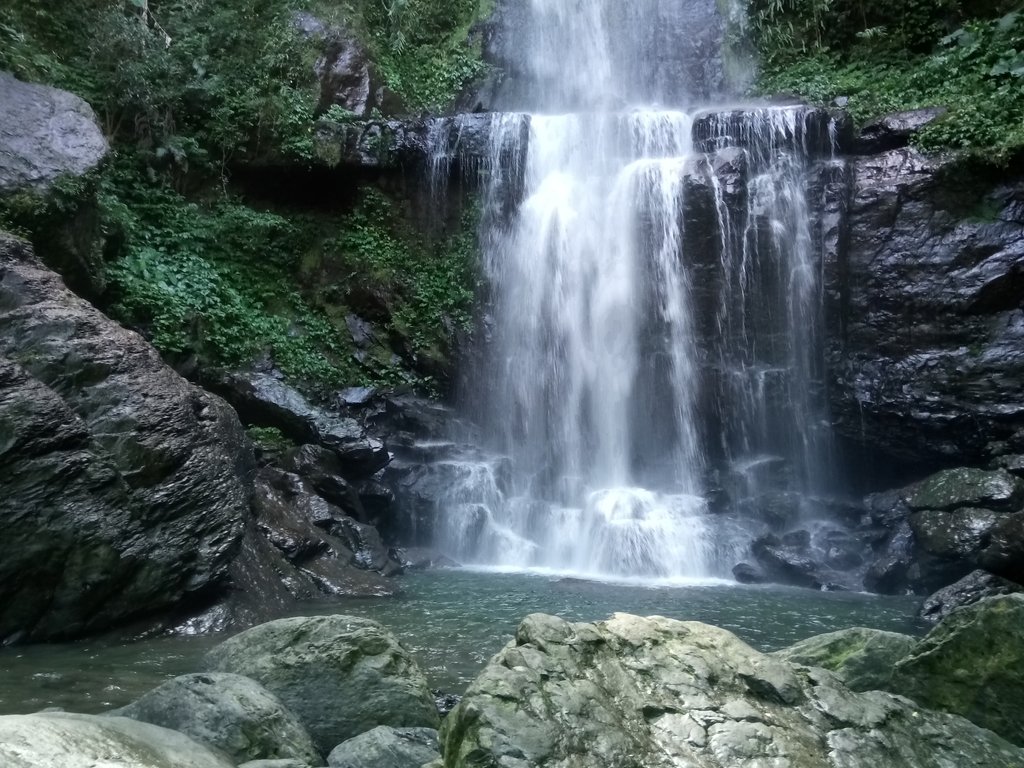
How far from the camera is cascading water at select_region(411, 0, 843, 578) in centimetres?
1339

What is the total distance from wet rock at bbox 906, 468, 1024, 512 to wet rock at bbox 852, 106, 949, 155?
232 inches

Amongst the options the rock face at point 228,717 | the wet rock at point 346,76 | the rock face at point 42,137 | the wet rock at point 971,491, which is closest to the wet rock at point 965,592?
the wet rock at point 971,491

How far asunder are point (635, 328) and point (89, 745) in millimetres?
12826

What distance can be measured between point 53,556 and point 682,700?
206 inches

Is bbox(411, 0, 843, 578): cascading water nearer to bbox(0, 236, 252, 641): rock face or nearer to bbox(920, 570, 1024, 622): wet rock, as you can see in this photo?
bbox(920, 570, 1024, 622): wet rock

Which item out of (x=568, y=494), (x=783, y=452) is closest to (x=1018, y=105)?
(x=783, y=452)

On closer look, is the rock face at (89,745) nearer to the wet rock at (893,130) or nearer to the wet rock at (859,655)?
the wet rock at (859,655)

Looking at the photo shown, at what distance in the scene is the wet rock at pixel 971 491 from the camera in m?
10.4

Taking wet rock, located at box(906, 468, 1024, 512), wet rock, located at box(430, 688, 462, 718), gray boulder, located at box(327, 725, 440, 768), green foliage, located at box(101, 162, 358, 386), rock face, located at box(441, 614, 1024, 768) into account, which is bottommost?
gray boulder, located at box(327, 725, 440, 768)

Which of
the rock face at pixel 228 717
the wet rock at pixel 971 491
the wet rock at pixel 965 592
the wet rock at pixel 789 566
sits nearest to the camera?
the rock face at pixel 228 717

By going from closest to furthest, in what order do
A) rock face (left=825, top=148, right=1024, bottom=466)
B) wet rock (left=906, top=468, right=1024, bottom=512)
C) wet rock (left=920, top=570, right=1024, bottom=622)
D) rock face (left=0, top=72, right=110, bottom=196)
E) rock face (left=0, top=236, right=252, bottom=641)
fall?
rock face (left=0, top=236, right=252, bottom=641), wet rock (left=920, top=570, right=1024, bottom=622), rock face (left=0, top=72, right=110, bottom=196), wet rock (left=906, top=468, right=1024, bottom=512), rock face (left=825, top=148, right=1024, bottom=466)

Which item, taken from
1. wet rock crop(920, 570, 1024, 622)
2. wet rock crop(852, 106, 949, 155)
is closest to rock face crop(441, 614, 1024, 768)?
wet rock crop(920, 570, 1024, 622)

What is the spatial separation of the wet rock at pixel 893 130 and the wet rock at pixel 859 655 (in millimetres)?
11331

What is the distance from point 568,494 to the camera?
1381cm
